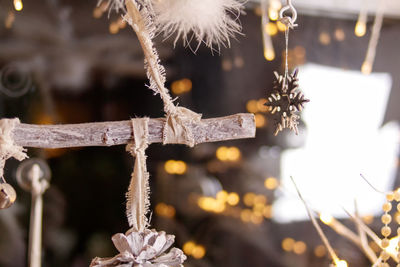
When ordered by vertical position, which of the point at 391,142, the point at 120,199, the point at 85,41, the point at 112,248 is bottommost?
the point at 112,248

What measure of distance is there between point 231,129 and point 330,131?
84cm

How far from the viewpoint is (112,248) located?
1107mm

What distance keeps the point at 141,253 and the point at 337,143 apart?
928 mm

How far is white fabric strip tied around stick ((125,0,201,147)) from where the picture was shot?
45 centimetres

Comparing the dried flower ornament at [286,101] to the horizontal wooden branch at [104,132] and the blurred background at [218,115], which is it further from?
the blurred background at [218,115]

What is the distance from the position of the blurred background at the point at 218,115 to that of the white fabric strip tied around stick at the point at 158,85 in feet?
1.80

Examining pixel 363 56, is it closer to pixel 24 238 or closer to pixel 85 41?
pixel 85 41

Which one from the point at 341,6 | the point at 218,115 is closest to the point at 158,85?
the point at 218,115

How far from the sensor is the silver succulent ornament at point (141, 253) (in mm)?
429

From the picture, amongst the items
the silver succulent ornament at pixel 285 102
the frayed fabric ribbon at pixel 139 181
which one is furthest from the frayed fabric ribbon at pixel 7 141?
the silver succulent ornament at pixel 285 102

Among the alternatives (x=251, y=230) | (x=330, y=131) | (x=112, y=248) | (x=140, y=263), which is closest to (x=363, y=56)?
(x=330, y=131)

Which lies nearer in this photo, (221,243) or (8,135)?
(8,135)

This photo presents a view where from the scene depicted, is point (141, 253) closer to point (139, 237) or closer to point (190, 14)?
point (139, 237)

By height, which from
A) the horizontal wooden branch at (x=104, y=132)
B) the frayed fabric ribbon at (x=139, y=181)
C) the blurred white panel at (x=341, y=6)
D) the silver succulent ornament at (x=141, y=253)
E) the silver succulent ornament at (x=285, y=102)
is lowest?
the silver succulent ornament at (x=141, y=253)
